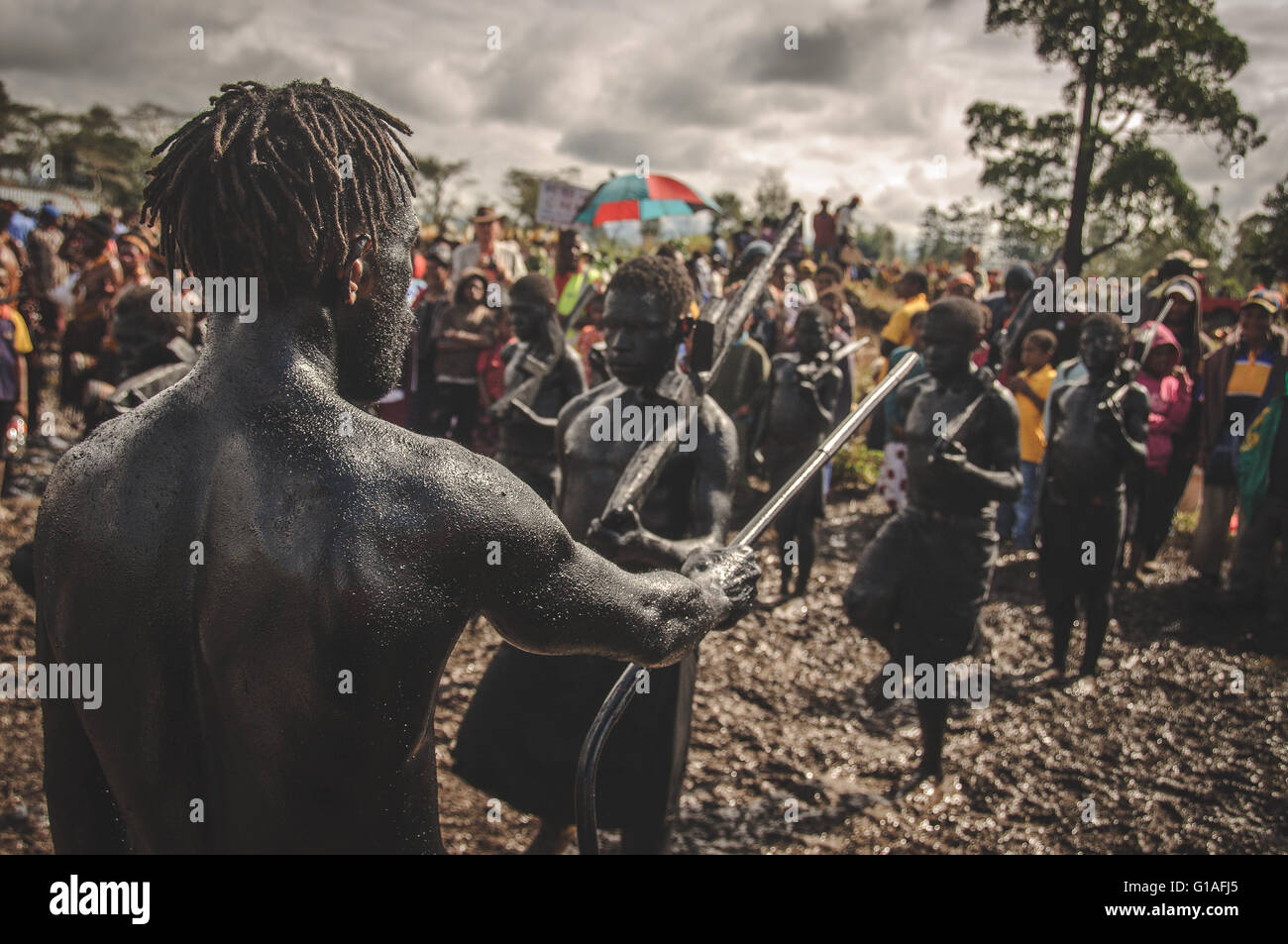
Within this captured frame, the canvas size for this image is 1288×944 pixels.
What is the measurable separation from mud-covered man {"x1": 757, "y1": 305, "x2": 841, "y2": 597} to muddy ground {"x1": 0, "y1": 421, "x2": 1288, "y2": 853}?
1.47 feet

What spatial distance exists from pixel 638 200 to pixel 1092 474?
19.4 ft

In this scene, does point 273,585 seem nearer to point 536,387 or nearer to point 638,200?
point 536,387

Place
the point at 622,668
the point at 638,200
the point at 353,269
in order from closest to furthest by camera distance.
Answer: the point at 353,269 → the point at 622,668 → the point at 638,200

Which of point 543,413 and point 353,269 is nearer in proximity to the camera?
point 353,269

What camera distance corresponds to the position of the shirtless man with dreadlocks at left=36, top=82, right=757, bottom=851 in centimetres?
134

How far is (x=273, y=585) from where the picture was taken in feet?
4.32

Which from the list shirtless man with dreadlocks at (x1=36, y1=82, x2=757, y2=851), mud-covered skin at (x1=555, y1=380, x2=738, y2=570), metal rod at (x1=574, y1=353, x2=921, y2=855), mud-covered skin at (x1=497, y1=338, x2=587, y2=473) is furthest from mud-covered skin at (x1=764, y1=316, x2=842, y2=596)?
shirtless man with dreadlocks at (x1=36, y1=82, x2=757, y2=851)

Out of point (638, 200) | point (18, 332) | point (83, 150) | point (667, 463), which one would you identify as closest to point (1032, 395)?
point (638, 200)

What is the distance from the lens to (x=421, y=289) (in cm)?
886

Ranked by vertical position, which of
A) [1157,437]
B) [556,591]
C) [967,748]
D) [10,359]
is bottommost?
[967,748]

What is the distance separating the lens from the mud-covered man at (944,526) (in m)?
4.51

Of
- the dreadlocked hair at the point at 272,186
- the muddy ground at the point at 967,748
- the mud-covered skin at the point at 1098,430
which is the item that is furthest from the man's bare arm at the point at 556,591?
the mud-covered skin at the point at 1098,430

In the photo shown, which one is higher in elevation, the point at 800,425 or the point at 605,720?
the point at 800,425

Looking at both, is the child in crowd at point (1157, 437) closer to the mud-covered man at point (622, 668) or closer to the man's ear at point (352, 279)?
the mud-covered man at point (622, 668)
